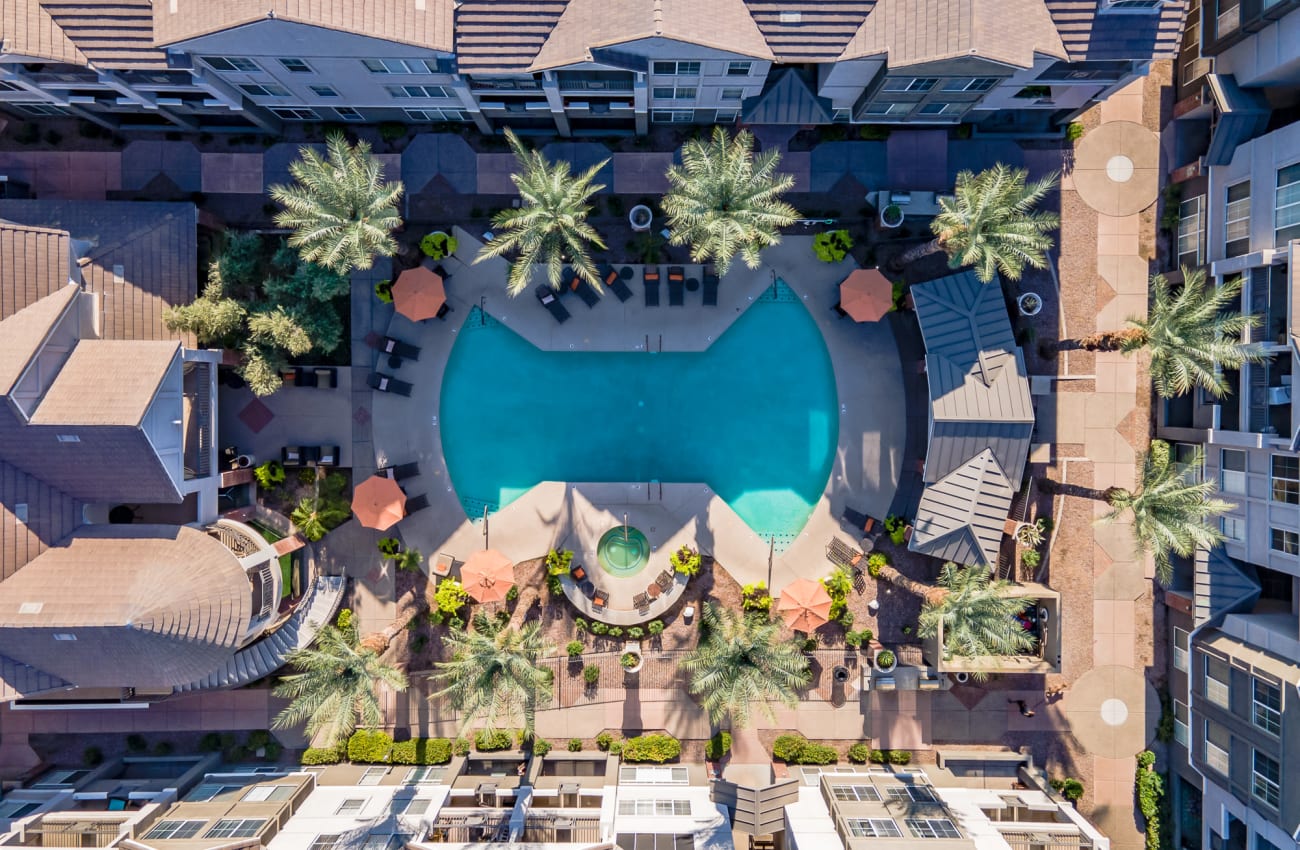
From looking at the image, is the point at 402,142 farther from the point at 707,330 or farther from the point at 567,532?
the point at 567,532

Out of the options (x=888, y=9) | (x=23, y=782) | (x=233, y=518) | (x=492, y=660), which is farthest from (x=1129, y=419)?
(x=23, y=782)

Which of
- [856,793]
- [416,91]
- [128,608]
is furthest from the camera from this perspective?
[856,793]

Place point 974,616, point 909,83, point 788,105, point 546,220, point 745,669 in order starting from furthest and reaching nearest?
point 788,105, point 974,616, point 745,669, point 909,83, point 546,220

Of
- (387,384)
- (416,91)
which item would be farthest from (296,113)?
(387,384)

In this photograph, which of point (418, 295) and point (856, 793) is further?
point (418, 295)

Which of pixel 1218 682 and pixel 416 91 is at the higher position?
pixel 416 91

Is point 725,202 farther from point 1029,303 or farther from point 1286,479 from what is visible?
point 1286,479

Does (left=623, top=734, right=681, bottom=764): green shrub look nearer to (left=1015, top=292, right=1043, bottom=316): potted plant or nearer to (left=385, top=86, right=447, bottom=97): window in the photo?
(left=1015, top=292, right=1043, bottom=316): potted plant
